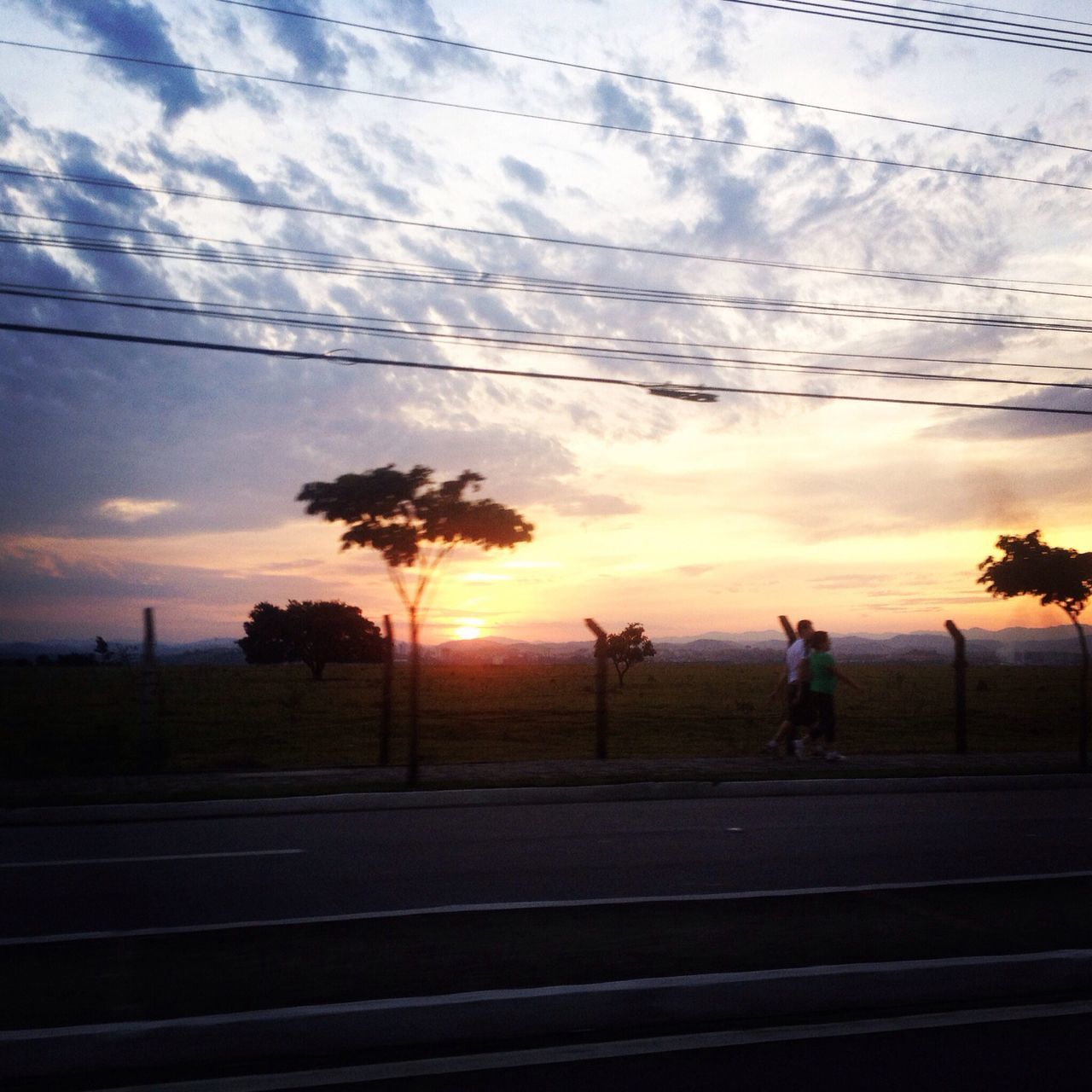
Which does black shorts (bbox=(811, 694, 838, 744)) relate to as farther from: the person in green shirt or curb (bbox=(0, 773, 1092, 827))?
curb (bbox=(0, 773, 1092, 827))

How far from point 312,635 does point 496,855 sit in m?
45.1

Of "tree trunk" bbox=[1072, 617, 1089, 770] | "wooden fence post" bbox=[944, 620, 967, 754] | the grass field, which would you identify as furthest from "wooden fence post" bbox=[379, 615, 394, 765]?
"tree trunk" bbox=[1072, 617, 1089, 770]

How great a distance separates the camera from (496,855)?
838cm

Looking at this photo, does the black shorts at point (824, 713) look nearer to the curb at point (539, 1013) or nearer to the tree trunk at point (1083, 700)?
the tree trunk at point (1083, 700)

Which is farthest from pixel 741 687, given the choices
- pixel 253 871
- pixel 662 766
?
pixel 253 871

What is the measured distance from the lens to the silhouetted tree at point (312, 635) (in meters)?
52.7

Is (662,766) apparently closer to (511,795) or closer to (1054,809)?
(511,795)

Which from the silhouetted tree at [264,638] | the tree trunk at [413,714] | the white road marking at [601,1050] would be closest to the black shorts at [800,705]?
the tree trunk at [413,714]

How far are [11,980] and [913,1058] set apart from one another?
376 centimetres

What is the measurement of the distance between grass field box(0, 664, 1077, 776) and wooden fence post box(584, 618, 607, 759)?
1701 millimetres

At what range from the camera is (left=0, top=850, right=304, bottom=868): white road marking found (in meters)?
8.12

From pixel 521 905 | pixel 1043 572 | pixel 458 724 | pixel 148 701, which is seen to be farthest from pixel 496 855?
pixel 1043 572

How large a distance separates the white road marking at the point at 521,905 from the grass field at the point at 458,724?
25.1 ft

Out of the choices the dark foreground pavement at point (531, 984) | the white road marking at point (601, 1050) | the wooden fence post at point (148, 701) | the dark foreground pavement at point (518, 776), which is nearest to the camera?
the white road marking at point (601, 1050)
